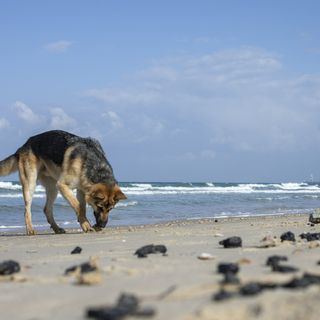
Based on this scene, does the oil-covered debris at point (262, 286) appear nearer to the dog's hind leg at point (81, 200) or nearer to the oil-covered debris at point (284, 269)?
the oil-covered debris at point (284, 269)

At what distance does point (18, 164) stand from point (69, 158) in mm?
1448

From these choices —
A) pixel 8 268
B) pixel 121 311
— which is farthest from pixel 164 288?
pixel 8 268

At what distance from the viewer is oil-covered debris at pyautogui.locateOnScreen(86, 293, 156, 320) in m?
2.44

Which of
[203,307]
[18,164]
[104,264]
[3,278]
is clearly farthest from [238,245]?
[18,164]

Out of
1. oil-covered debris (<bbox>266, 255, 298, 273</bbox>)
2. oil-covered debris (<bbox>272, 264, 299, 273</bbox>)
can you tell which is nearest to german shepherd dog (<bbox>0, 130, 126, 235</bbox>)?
oil-covered debris (<bbox>266, 255, 298, 273</bbox>)

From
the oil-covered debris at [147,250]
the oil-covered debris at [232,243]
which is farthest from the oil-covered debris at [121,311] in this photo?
the oil-covered debris at [232,243]

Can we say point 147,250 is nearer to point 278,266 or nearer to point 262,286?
point 278,266

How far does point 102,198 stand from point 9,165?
7.91 feet

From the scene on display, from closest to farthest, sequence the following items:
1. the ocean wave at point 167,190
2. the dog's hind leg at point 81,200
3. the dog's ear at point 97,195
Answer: the dog's ear at point 97,195 < the dog's hind leg at point 81,200 < the ocean wave at point 167,190

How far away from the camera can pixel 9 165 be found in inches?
456

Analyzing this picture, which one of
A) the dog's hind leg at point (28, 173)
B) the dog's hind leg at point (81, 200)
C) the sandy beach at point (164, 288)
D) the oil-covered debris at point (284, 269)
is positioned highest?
the dog's hind leg at point (28, 173)

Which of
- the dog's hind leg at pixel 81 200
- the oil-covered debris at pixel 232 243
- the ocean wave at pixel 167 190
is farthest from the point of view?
the ocean wave at pixel 167 190

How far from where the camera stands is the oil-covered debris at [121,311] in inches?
95.9

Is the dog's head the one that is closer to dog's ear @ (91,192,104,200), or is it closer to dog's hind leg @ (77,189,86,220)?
dog's ear @ (91,192,104,200)
